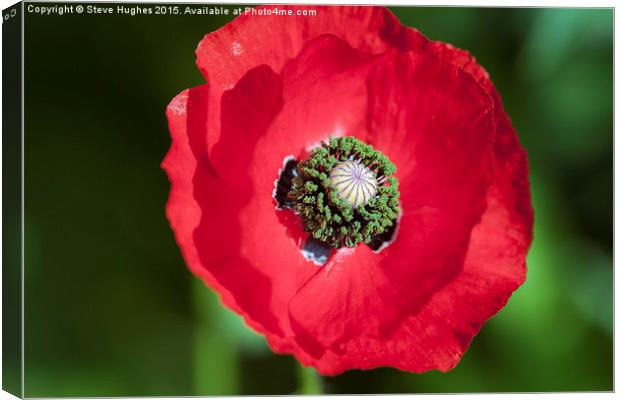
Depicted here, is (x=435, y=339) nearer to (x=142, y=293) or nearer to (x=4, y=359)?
(x=142, y=293)

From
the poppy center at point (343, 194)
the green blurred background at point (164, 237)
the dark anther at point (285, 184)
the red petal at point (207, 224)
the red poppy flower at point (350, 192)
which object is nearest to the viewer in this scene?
the red petal at point (207, 224)

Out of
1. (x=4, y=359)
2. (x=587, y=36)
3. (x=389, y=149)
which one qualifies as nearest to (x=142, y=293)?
(x=4, y=359)

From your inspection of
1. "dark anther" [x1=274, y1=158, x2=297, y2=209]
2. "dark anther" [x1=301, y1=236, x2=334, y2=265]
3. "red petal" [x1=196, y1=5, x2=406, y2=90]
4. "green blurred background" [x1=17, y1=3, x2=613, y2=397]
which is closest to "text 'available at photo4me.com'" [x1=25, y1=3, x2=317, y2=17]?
"green blurred background" [x1=17, y1=3, x2=613, y2=397]

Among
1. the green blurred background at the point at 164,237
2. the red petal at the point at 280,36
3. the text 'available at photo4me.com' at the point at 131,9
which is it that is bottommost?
the green blurred background at the point at 164,237

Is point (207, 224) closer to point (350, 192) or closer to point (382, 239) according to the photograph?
point (350, 192)

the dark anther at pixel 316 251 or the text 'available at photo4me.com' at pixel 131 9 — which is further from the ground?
the text 'available at photo4me.com' at pixel 131 9

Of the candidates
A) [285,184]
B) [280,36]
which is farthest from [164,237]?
[280,36]

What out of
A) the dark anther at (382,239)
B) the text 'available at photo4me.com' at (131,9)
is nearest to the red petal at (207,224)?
the dark anther at (382,239)

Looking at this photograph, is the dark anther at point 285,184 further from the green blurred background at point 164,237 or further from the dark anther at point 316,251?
the green blurred background at point 164,237
